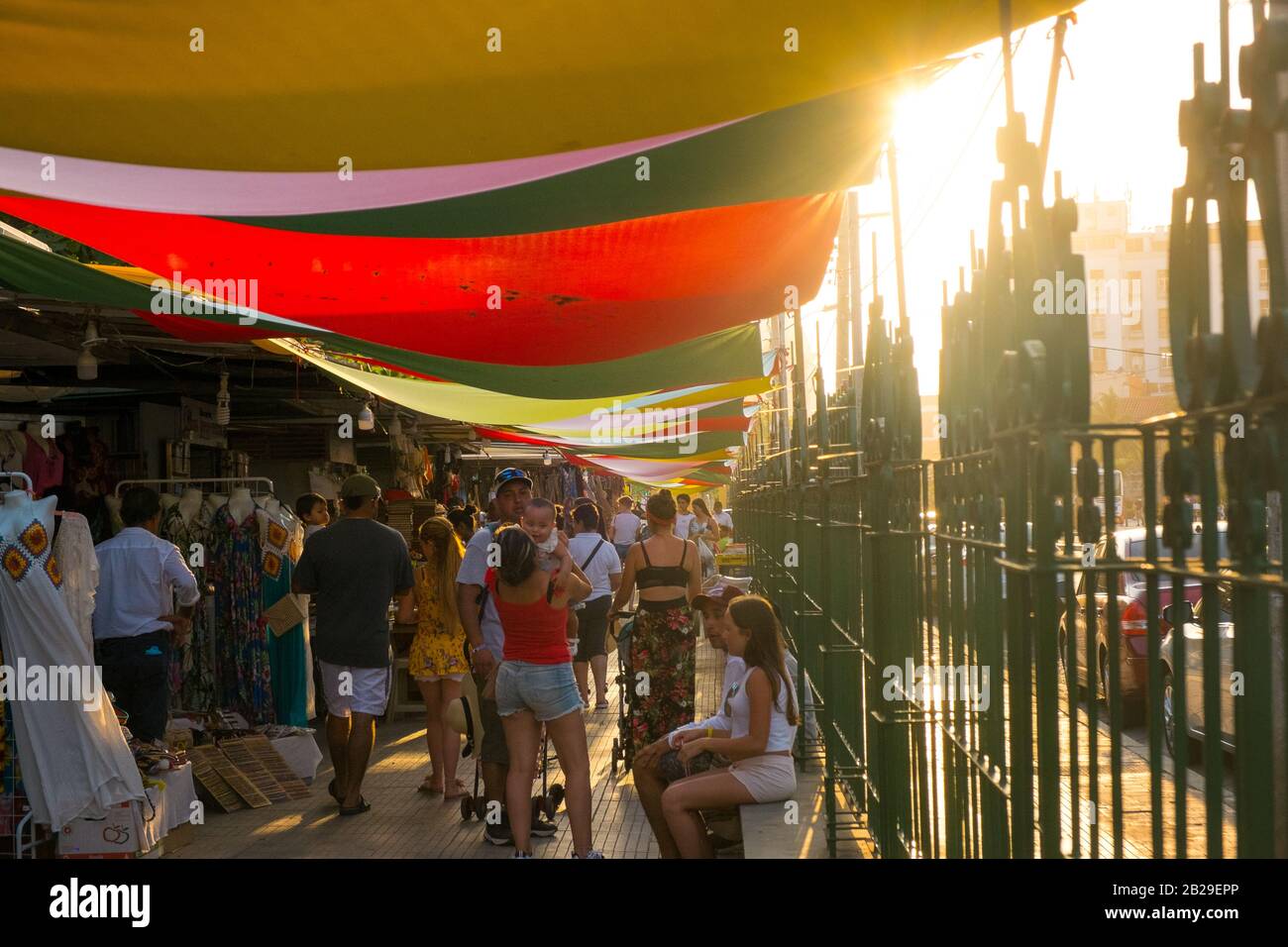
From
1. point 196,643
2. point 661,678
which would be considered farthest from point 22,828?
point 661,678

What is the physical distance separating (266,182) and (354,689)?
174 inches

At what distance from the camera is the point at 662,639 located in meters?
Answer: 8.62

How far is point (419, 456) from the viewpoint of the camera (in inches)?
622

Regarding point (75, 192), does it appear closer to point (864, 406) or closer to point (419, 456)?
point (864, 406)

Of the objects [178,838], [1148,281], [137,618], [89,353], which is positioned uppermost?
[1148,281]

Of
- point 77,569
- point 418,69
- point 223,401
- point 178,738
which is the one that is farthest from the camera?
point 223,401

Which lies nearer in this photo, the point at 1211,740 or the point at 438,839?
the point at 1211,740

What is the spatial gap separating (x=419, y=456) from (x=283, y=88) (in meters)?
12.4

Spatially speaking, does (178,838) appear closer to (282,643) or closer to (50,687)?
(50,687)

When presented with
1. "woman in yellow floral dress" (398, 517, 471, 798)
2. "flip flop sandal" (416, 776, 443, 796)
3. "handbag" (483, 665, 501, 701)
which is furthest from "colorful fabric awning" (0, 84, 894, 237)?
"flip flop sandal" (416, 776, 443, 796)

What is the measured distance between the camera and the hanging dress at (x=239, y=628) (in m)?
9.66

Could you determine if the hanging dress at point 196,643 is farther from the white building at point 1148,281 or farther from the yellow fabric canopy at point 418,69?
the white building at point 1148,281

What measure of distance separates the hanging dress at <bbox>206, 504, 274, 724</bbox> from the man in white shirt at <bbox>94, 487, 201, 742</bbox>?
217 cm
